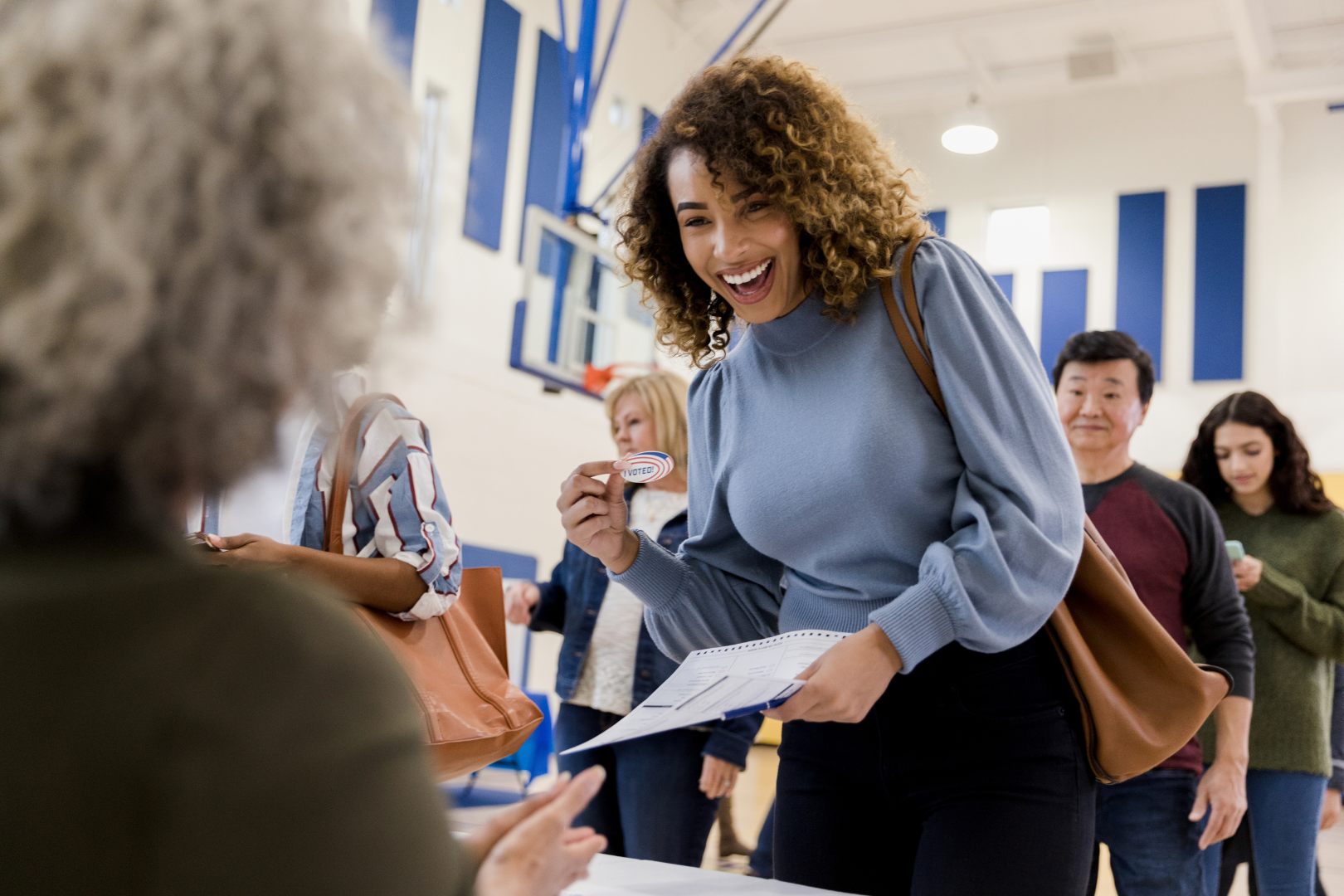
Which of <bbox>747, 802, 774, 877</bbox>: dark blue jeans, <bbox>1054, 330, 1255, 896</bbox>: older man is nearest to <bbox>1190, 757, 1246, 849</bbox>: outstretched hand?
<bbox>1054, 330, 1255, 896</bbox>: older man

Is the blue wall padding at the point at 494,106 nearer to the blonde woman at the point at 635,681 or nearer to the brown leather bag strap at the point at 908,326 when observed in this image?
the blonde woman at the point at 635,681

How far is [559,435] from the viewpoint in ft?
30.2

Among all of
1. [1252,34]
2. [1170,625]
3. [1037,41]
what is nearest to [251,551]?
[1170,625]

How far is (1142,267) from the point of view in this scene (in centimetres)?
1077

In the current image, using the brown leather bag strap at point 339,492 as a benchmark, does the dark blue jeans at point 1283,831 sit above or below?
below

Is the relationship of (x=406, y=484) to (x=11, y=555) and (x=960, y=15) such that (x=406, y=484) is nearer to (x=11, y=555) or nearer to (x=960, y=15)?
(x=11, y=555)

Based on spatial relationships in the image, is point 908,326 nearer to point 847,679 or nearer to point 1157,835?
point 847,679

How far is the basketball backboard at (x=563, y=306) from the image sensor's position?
6.58 m

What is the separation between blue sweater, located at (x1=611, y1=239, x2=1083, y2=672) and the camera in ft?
4.29

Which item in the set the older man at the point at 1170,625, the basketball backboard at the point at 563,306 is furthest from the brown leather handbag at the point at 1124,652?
the basketball backboard at the point at 563,306

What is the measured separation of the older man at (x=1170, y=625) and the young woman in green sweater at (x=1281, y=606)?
0.25 metres

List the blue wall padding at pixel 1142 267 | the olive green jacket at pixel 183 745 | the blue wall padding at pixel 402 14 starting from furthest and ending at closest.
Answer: the blue wall padding at pixel 1142 267 < the blue wall padding at pixel 402 14 < the olive green jacket at pixel 183 745

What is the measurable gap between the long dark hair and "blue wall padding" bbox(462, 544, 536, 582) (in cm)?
498

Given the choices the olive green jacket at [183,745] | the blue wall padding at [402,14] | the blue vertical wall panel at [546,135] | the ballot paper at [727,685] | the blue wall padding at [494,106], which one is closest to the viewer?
the olive green jacket at [183,745]
